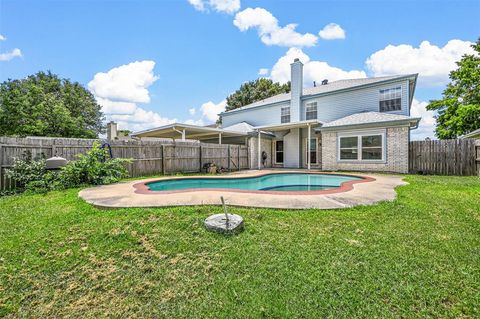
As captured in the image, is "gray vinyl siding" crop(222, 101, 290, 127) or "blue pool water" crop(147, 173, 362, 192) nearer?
"blue pool water" crop(147, 173, 362, 192)

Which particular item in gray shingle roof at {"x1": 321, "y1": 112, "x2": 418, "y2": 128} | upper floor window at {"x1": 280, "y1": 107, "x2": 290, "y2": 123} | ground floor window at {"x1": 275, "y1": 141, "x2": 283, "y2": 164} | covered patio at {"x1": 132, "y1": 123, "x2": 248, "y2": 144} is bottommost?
ground floor window at {"x1": 275, "y1": 141, "x2": 283, "y2": 164}

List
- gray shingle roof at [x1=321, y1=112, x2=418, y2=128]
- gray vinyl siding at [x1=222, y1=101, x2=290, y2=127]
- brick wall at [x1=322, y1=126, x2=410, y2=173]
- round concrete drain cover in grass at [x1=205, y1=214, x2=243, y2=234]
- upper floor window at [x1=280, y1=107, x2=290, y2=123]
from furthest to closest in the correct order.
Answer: gray vinyl siding at [x1=222, y1=101, x2=290, y2=127] < upper floor window at [x1=280, y1=107, x2=290, y2=123] < gray shingle roof at [x1=321, y1=112, x2=418, y2=128] < brick wall at [x1=322, y1=126, x2=410, y2=173] < round concrete drain cover in grass at [x1=205, y1=214, x2=243, y2=234]

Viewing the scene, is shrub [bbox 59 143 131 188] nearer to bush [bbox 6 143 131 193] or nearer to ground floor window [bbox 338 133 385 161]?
bush [bbox 6 143 131 193]

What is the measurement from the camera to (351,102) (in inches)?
622

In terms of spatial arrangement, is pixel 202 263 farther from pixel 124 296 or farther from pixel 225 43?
pixel 225 43

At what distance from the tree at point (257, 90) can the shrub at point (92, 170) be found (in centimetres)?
2690

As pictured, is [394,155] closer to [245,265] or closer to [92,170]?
[245,265]

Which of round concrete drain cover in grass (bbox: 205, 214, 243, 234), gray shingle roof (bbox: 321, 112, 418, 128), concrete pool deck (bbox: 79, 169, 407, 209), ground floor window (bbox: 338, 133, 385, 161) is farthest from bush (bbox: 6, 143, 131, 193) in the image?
ground floor window (bbox: 338, 133, 385, 161)

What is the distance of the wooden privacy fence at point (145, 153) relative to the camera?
7.20 meters

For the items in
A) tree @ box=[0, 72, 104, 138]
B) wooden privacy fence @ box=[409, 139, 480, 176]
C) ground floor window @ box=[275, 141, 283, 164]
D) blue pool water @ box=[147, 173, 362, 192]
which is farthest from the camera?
tree @ box=[0, 72, 104, 138]

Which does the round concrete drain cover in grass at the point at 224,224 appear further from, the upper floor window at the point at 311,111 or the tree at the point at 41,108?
the tree at the point at 41,108

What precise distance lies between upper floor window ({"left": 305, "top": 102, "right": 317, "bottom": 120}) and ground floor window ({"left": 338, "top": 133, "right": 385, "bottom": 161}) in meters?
4.04

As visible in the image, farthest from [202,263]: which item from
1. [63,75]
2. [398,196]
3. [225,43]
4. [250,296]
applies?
[63,75]

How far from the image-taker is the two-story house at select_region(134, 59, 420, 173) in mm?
12328
